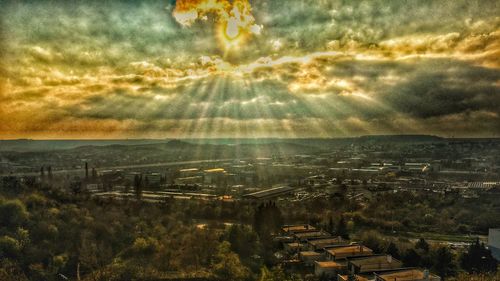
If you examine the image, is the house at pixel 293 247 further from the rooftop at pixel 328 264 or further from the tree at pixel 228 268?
the tree at pixel 228 268

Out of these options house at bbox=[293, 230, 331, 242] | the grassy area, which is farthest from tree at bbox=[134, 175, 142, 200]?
the grassy area

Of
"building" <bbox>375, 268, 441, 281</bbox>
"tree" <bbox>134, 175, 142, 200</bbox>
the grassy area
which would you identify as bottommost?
the grassy area

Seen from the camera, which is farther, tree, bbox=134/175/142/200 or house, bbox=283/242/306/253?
tree, bbox=134/175/142/200

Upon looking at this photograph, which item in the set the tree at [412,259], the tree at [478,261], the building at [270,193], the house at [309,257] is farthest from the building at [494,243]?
the building at [270,193]

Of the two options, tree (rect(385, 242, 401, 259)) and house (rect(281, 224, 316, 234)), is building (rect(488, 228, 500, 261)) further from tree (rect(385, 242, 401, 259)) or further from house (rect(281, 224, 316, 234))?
house (rect(281, 224, 316, 234))

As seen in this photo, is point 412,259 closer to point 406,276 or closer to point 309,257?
point 406,276

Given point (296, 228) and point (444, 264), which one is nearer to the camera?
point (444, 264)

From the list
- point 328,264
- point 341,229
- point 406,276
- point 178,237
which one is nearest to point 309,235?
point 341,229

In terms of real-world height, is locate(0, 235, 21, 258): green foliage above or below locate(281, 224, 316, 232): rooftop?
above
